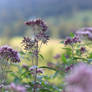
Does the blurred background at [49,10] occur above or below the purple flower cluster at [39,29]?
above

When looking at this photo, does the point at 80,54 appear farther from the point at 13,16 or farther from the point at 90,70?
the point at 13,16

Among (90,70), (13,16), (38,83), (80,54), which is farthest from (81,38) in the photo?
(13,16)

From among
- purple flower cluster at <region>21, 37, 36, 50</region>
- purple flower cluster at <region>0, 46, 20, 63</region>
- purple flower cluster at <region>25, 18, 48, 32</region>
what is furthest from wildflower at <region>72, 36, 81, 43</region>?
purple flower cluster at <region>0, 46, 20, 63</region>

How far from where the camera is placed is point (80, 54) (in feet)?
12.6

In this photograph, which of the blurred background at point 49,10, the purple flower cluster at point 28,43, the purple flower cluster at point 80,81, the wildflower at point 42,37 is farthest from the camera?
the blurred background at point 49,10

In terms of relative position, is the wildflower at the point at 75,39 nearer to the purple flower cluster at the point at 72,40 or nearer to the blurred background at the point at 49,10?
the purple flower cluster at the point at 72,40

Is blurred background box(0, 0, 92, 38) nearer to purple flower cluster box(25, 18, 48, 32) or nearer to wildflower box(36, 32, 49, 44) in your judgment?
purple flower cluster box(25, 18, 48, 32)

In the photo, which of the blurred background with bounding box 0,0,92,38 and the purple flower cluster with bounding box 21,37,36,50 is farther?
the blurred background with bounding box 0,0,92,38

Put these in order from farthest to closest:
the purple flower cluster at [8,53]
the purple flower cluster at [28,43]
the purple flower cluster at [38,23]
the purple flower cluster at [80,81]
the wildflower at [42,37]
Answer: the purple flower cluster at [38,23]
the wildflower at [42,37]
the purple flower cluster at [28,43]
the purple flower cluster at [8,53]
the purple flower cluster at [80,81]

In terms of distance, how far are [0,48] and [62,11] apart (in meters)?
97.7

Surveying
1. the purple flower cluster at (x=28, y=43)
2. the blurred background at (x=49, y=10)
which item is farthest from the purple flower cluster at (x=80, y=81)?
→ the blurred background at (x=49, y=10)

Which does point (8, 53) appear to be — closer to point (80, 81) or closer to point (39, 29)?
point (39, 29)

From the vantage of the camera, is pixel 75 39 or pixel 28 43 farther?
pixel 75 39

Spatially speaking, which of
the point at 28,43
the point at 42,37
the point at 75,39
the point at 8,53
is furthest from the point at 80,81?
the point at 75,39
